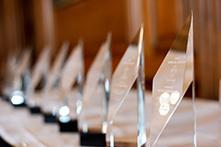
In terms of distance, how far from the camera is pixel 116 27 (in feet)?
7.97

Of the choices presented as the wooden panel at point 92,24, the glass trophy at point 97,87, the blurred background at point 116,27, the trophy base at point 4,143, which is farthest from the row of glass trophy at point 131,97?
the wooden panel at point 92,24

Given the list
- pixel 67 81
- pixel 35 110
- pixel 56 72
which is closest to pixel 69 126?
pixel 67 81

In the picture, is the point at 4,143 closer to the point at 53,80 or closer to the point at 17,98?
the point at 53,80

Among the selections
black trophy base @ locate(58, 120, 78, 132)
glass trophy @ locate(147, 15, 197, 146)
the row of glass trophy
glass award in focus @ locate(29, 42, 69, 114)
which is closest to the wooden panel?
glass award in focus @ locate(29, 42, 69, 114)

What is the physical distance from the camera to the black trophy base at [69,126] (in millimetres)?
997

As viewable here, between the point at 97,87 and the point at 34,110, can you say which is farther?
the point at 34,110

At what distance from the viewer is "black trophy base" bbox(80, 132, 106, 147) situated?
2.75 ft

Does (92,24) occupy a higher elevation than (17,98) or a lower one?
higher

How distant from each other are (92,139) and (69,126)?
161 millimetres

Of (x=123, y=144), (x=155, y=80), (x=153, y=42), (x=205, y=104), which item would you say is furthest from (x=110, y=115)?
(x=153, y=42)

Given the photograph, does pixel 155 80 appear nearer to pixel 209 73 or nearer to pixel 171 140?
pixel 171 140

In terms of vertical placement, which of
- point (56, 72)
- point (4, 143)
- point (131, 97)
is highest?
point (56, 72)

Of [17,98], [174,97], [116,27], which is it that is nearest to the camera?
[174,97]

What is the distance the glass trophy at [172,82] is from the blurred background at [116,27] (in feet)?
2.82
